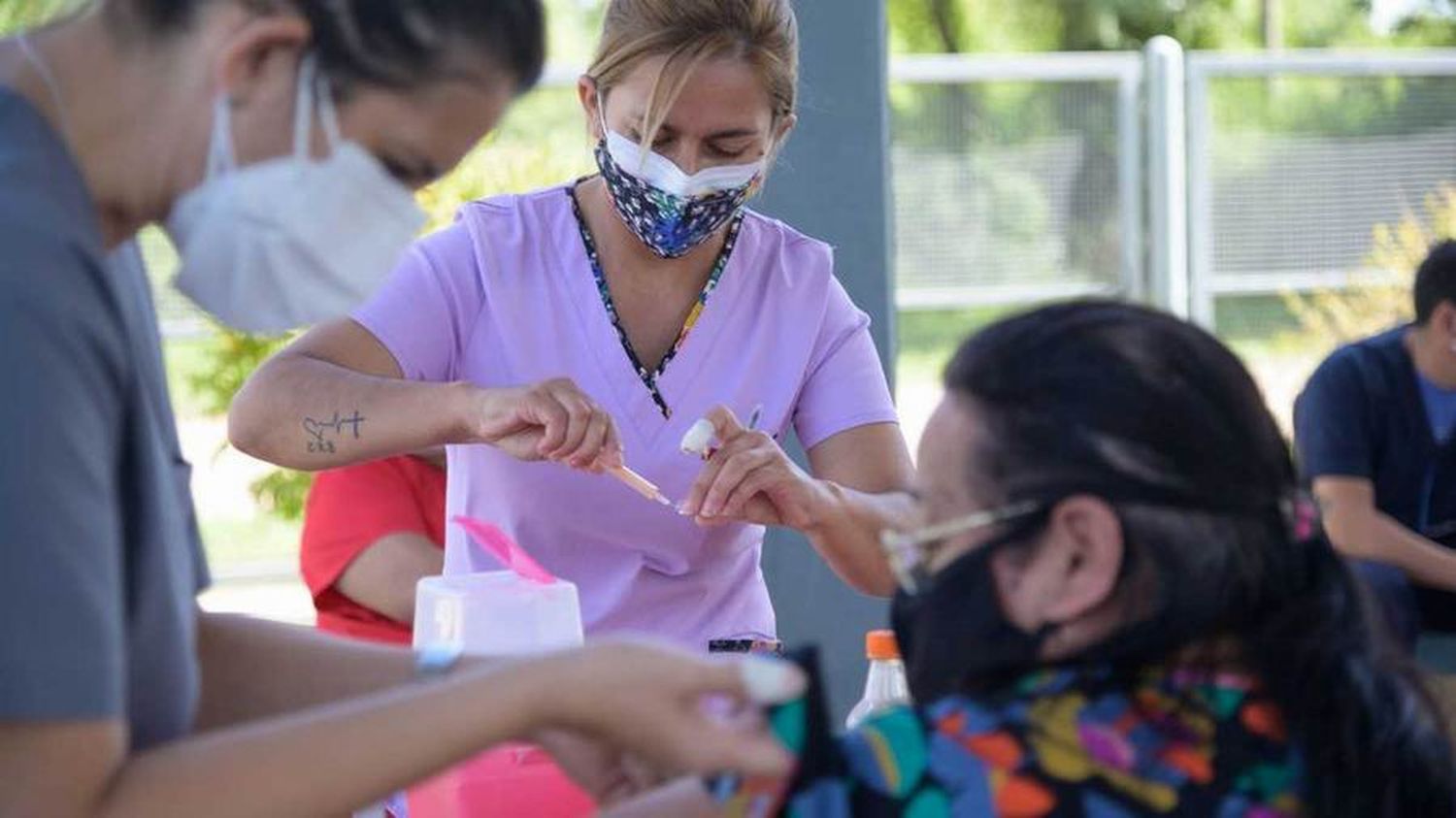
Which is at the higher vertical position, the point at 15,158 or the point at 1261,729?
the point at 15,158

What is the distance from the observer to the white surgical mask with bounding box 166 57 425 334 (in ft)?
4.58

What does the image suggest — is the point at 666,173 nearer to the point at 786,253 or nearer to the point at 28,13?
the point at 786,253

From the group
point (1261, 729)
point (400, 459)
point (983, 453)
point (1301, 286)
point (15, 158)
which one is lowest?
point (1301, 286)

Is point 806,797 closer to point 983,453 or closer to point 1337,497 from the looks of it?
point 983,453

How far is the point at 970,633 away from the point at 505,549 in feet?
2.93

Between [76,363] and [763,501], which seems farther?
[763,501]

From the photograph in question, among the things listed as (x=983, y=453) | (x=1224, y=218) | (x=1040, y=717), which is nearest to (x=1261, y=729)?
(x=1040, y=717)

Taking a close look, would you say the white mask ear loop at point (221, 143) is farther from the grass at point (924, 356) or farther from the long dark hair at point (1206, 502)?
the grass at point (924, 356)

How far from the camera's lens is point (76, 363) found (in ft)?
4.25

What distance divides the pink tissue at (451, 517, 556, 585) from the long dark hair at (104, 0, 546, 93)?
3.05 feet

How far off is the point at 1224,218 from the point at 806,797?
8.63 m

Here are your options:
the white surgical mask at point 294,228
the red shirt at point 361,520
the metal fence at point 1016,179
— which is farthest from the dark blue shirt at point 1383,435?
the metal fence at point 1016,179

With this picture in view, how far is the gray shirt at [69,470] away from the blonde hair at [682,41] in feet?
3.79

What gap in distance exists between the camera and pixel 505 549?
2410mm
